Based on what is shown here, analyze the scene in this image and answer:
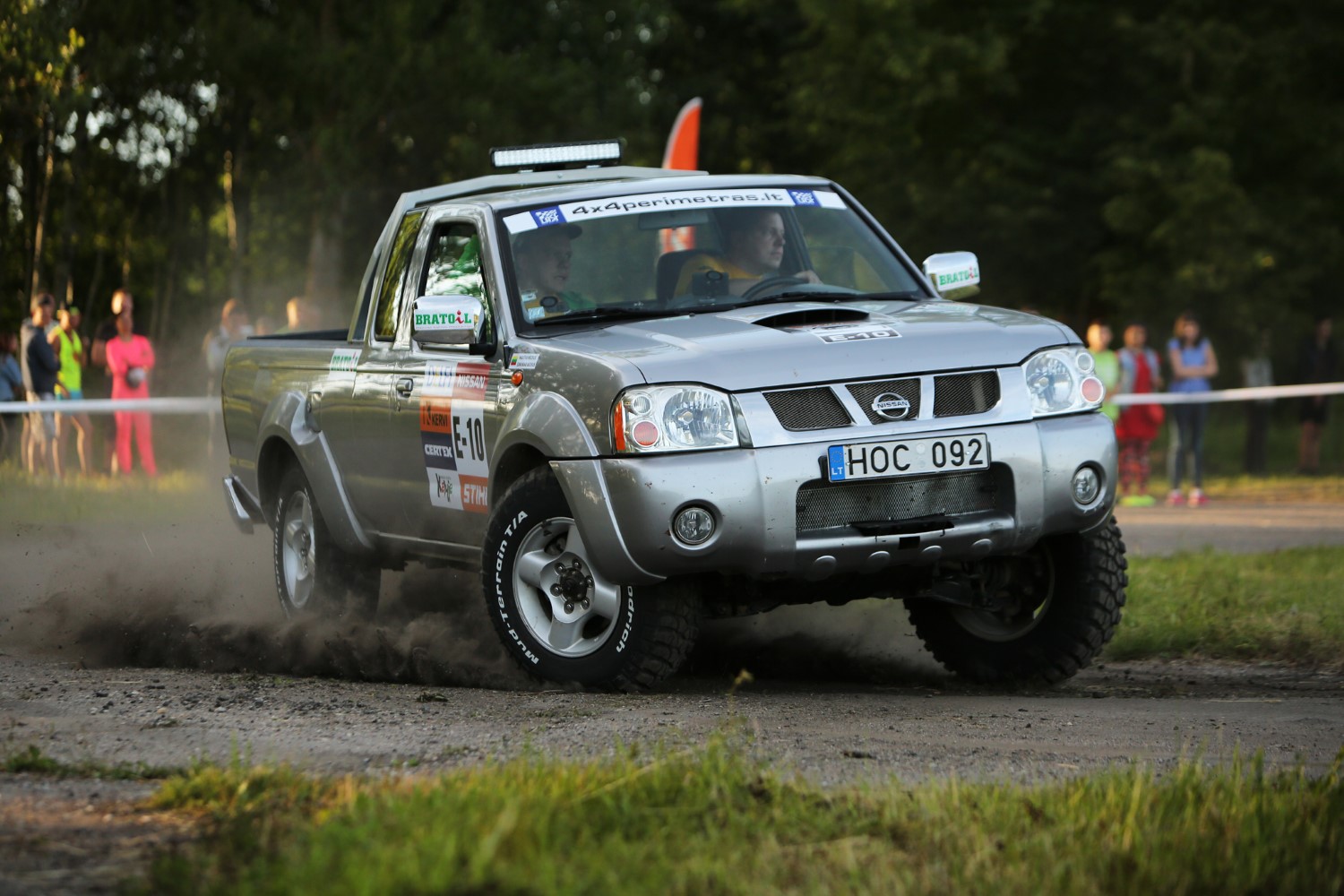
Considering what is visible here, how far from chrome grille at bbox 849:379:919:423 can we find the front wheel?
0.91m

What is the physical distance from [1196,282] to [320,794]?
26.0 meters

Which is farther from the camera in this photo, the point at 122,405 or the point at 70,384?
the point at 70,384

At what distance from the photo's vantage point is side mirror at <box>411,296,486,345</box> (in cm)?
710

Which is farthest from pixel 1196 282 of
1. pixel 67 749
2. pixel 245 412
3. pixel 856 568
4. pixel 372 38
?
pixel 67 749

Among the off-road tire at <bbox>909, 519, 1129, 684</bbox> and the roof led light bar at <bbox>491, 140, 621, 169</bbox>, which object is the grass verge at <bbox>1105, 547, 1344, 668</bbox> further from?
the roof led light bar at <bbox>491, 140, 621, 169</bbox>

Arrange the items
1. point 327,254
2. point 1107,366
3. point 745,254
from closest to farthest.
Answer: point 745,254, point 1107,366, point 327,254

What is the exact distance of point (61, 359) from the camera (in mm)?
18531

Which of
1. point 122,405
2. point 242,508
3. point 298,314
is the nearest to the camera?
point 242,508

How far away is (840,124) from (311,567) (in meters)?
26.1

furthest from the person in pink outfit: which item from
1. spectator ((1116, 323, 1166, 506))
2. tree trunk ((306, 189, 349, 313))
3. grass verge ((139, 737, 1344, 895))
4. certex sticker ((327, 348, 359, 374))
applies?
grass verge ((139, 737, 1344, 895))

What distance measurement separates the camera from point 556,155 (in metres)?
9.07

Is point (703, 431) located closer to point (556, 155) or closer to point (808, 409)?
point (808, 409)

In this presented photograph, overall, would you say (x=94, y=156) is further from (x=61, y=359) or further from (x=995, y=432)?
(x=995, y=432)

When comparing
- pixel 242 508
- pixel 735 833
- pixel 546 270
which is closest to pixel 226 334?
pixel 242 508
